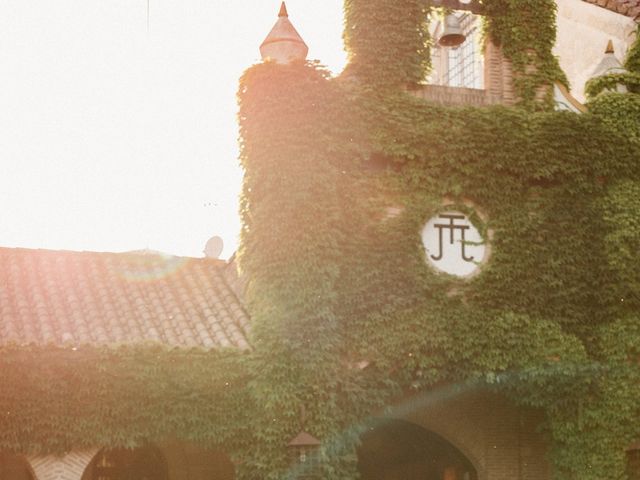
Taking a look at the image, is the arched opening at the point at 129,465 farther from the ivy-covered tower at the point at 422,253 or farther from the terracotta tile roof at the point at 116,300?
the ivy-covered tower at the point at 422,253

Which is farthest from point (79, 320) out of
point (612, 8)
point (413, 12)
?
point (612, 8)

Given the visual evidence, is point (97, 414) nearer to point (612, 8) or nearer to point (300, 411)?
point (300, 411)

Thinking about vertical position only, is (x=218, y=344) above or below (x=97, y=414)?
above

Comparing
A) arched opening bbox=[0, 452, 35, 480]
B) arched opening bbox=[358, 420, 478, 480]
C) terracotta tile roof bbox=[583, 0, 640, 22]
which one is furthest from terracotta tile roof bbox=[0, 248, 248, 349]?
terracotta tile roof bbox=[583, 0, 640, 22]

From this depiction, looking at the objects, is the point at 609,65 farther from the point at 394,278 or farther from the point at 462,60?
the point at 394,278

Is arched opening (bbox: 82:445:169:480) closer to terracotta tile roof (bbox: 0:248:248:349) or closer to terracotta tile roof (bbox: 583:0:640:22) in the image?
terracotta tile roof (bbox: 0:248:248:349)

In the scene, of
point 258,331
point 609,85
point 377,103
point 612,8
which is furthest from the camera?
point 612,8

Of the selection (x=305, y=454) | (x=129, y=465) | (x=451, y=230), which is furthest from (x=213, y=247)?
(x=305, y=454)

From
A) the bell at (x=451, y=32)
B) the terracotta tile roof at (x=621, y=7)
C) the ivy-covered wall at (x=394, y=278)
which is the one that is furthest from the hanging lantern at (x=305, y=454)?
the terracotta tile roof at (x=621, y=7)

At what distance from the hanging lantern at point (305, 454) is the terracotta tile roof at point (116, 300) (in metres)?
1.54

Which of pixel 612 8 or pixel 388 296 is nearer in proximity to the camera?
pixel 388 296

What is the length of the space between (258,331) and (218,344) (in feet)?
1.94

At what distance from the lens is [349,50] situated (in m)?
17.1

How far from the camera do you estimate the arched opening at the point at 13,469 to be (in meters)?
17.0
